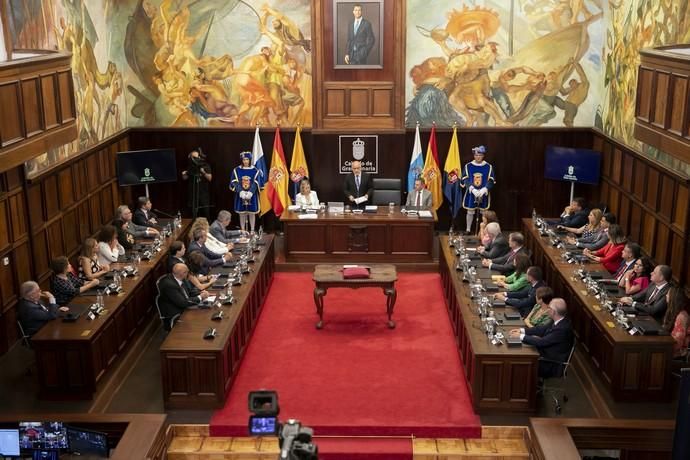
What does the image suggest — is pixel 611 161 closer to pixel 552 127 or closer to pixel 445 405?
pixel 552 127

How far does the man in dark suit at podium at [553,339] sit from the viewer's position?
395 inches

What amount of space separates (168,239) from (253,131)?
3995mm

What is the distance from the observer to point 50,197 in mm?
13297

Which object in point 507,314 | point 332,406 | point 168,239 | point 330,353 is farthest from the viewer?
point 168,239

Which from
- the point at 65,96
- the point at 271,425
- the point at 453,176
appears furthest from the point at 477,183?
the point at 271,425

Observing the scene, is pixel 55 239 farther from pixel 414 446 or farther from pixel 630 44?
pixel 630 44

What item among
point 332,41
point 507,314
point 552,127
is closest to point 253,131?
point 332,41

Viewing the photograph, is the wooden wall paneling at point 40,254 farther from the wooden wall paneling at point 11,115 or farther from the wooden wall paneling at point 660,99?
the wooden wall paneling at point 660,99

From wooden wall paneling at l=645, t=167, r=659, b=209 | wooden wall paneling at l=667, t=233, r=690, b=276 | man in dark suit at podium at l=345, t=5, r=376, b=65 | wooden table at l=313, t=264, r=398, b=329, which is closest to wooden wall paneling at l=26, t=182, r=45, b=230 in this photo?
wooden table at l=313, t=264, r=398, b=329

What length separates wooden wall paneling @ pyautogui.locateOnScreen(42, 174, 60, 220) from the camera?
13.1 meters

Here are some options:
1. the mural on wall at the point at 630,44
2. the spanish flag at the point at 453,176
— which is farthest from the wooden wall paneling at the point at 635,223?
the spanish flag at the point at 453,176

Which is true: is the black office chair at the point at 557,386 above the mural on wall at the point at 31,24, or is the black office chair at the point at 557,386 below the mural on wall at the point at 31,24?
below

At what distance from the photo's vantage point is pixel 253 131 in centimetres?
1769

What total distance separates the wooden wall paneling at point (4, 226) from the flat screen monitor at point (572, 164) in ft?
34.5
